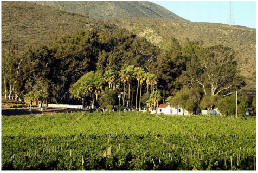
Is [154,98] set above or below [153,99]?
above

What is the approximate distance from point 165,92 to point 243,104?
20939 mm

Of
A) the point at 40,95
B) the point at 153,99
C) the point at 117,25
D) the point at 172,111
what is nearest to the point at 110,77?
the point at 153,99

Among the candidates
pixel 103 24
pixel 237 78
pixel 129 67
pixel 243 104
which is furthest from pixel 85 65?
pixel 103 24

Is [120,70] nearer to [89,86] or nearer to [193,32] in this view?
[89,86]

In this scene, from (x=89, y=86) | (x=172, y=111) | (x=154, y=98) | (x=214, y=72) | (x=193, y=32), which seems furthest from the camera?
(x=193, y=32)

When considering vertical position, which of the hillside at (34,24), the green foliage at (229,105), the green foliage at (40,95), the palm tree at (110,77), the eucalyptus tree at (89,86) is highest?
the hillside at (34,24)

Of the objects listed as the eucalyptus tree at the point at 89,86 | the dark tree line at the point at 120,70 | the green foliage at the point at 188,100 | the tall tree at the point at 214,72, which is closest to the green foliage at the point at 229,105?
the green foliage at the point at 188,100

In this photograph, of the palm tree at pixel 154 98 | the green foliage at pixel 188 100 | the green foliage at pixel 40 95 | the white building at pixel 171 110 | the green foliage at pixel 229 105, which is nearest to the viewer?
the green foliage at pixel 229 105

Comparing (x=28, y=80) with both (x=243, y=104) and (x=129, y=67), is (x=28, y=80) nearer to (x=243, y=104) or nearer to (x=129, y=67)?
(x=129, y=67)

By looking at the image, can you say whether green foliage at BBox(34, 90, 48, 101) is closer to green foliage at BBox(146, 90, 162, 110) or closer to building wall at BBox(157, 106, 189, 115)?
green foliage at BBox(146, 90, 162, 110)

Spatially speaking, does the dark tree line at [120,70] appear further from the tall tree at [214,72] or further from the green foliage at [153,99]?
the green foliage at [153,99]

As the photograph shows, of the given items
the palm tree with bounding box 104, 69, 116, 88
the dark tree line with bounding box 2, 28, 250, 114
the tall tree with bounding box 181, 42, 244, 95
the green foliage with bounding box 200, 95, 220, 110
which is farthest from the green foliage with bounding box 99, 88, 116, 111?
the tall tree with bounding box 181, 42, 244, 95

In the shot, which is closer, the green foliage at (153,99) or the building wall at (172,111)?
the building wall at (172,111)

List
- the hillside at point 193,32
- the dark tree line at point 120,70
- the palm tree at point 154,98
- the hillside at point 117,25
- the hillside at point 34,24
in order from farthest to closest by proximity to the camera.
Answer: the hillside at point 193,32
the hillside at point 117,25
the hillside at point 34,24
the dark tree line at point 120,70
the palm tree at point 154,98
